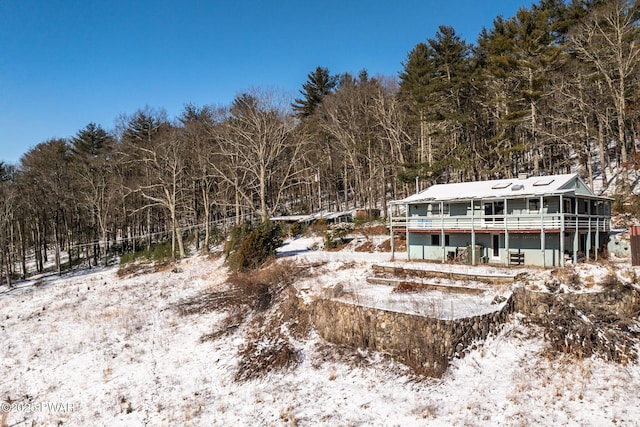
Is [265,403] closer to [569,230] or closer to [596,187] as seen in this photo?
[569,230]

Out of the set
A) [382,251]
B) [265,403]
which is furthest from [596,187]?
[265,403]

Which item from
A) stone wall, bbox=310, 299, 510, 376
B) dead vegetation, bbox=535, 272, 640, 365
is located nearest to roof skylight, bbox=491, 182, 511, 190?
dead vegetation, bbox=535, 272, 640, 365

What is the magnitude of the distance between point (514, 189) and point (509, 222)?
2234 millimetres

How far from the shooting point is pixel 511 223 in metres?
20.1

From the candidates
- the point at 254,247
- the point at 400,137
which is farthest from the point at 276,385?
the point at 400,137

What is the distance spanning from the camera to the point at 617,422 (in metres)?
8.16

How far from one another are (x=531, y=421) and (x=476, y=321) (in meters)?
3.89

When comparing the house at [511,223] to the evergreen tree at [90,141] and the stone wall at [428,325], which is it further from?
the evergreen tree at [90,141]

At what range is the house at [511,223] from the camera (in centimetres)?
1925

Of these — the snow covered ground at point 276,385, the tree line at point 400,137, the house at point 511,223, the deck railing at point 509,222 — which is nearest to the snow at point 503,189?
the house at point 511,223

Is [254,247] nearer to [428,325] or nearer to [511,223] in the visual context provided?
[428,325]

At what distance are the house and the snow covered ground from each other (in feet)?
28.1

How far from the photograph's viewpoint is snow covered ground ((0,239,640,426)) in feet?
30.0

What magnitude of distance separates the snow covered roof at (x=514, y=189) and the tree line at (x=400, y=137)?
6.08 m
